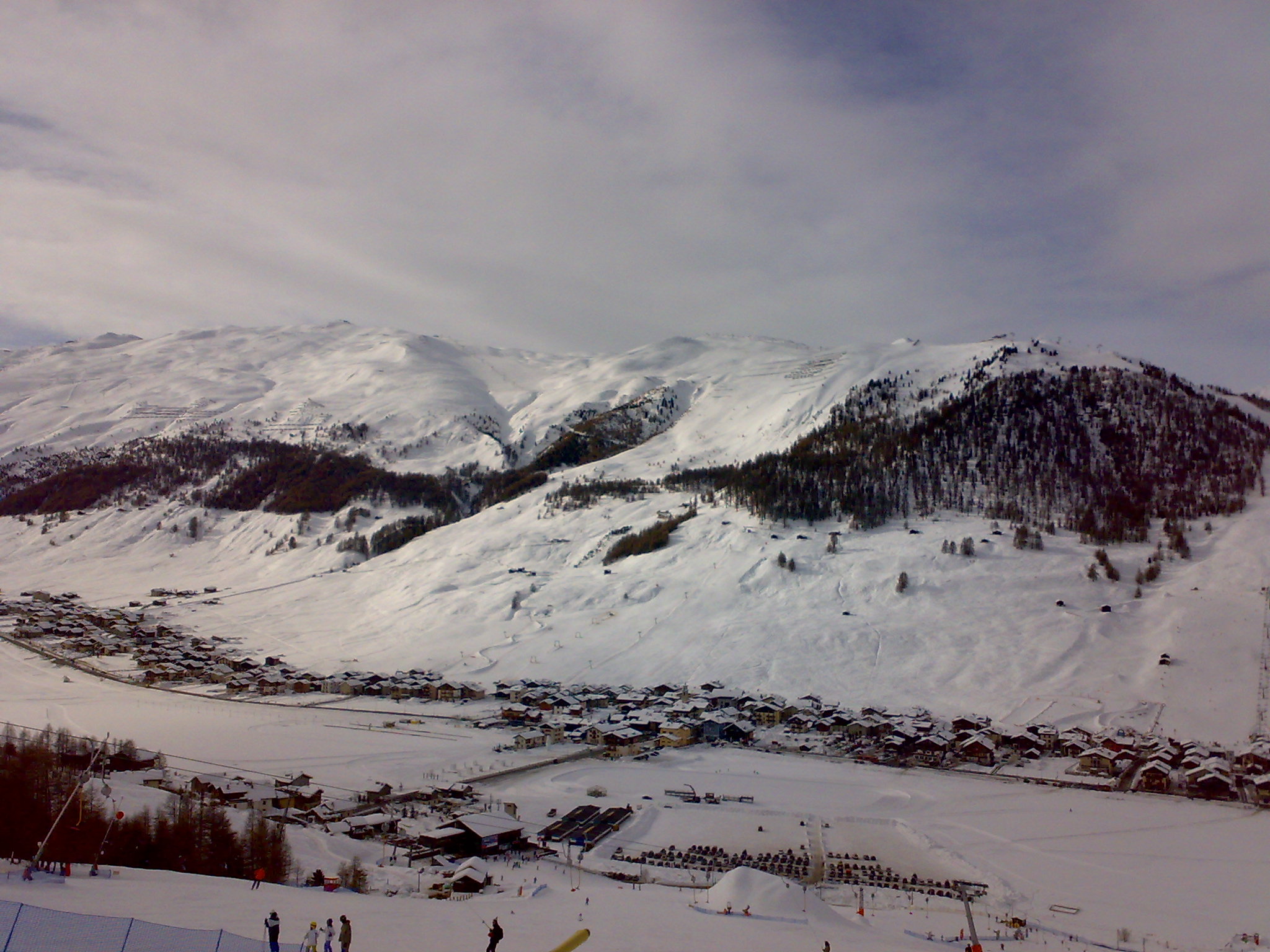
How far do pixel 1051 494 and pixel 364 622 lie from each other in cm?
7951

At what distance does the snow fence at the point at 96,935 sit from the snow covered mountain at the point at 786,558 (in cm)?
4659

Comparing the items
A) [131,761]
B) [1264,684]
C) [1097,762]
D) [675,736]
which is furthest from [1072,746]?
[131,761]

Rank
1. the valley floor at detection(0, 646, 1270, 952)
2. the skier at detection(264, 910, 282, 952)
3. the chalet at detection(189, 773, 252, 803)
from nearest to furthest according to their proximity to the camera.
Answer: the skier at detection(264, 910, 282, 952)
the valley floor at detection(0, 646, 1270, 952)
the chalet at detection(189, 773, 252, 803)

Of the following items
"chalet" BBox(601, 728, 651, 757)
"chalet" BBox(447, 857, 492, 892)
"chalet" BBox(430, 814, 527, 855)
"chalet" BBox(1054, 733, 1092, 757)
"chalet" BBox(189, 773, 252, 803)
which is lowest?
"chalet" BBox(601, 728, 651, 757)

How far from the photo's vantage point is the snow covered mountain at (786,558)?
55.2 m

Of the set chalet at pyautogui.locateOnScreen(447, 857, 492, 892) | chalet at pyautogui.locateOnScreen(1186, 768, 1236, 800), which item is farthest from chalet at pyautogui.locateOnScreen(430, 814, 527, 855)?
chalet at pyautogui.locateOnScreen(1186, 768, 1236, 800)

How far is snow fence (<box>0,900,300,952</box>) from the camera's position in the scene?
10938mm

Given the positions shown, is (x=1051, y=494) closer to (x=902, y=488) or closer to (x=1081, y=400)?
(x=902, y=488)

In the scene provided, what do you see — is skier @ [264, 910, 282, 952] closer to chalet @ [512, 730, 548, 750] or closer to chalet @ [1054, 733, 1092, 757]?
chalet @ [512, 730, 548, 750]

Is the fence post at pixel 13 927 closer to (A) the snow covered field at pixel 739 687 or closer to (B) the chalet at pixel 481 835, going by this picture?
(A) the snow covered field at pixel 739 687

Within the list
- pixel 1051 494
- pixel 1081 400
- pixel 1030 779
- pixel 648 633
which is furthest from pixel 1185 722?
pixel 1081 400

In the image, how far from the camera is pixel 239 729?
4528cm

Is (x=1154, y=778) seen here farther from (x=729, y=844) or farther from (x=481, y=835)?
(x=481, y=835)

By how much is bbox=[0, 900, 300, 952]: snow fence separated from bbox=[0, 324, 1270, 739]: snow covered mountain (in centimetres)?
4659
